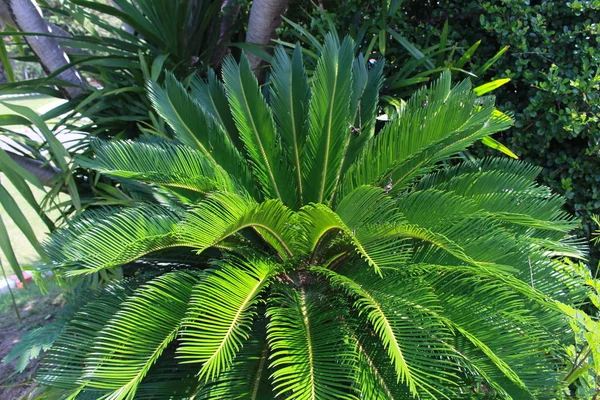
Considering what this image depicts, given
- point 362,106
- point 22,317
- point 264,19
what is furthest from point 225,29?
point 22,317

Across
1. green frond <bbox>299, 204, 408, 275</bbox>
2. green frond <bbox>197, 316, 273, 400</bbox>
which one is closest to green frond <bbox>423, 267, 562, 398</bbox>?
green frond <bbox>299, 204, 408, 275</bbox>

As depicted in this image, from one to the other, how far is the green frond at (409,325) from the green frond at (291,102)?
0.75 m

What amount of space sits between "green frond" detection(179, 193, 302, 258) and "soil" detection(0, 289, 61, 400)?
1.62 metres

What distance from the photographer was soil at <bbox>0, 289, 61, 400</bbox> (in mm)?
2828

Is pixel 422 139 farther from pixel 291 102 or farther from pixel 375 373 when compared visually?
pixel 375 373

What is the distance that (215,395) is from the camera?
1.38m

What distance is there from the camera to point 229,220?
1535 mm

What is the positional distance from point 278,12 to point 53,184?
5.45ft

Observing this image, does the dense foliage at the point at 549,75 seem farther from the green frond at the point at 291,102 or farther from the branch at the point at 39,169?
the branch at the point at 39,169

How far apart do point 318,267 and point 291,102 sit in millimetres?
835

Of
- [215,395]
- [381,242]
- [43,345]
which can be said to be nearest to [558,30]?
[381,242]

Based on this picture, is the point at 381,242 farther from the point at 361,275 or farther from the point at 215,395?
the point at 215,395

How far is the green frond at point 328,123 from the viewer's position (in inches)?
75.1

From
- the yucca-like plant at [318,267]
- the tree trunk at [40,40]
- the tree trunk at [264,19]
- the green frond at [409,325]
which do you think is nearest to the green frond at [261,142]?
the yucca-like plant at [318,267]
